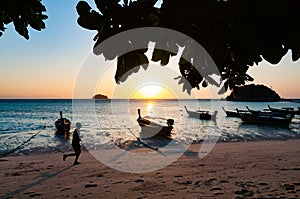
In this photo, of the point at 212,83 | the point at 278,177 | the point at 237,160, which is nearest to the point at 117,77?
the point at 212,83

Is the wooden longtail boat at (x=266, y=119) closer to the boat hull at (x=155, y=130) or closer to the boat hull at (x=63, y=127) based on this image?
the boat hull at (x=155, y=130)

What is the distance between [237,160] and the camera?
1292 centimetres

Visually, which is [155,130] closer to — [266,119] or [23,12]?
[266,119]

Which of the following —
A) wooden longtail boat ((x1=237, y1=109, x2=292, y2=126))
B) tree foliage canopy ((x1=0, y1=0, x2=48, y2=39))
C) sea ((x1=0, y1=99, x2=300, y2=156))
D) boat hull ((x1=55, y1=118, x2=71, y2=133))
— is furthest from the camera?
wooden longtail boat ((x1=237, y1=109, x2=292, y2=126))

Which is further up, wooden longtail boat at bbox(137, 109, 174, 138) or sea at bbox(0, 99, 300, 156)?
wooden longtail boat at bbox(137, 109, 174, 138)

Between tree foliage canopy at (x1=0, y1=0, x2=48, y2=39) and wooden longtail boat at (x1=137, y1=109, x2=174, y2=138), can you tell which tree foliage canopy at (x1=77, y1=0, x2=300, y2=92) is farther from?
wooden longtail boat at (x1=137, y1=109, x2=174, y2=138)

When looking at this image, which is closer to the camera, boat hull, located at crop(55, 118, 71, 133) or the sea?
the sea

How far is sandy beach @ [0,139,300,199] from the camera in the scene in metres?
7.83

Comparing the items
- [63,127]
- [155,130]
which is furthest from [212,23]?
[63,127]

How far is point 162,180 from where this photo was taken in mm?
9203

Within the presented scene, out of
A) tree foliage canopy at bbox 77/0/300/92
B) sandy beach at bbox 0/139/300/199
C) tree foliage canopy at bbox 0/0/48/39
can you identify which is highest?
tree foliage canopy at bbox 0/0/48/39

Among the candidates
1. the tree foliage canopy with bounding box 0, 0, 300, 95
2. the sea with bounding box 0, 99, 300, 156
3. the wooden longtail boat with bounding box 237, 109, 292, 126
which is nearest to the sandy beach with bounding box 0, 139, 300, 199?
the tree foliage canopy with bounding box 0, 0, 300, 95

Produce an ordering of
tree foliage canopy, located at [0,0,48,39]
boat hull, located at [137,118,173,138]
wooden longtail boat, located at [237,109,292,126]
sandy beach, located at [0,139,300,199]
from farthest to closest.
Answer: wooden longtail boat, located at [237,109,292,126], boat hull, located at [137,118,173,138], sandy beach, located at [0,139,300,199], tree foliage canopy, located at [0,0,48,39]

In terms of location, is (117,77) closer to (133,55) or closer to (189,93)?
(133,55)
